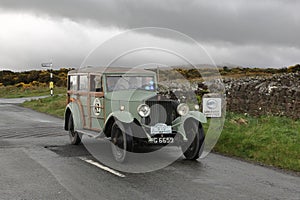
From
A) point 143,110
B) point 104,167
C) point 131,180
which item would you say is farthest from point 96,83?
point 131,180

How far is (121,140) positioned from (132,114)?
0.68m

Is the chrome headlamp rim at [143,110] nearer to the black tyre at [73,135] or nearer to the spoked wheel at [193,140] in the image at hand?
the spoked wheel at [193,140]

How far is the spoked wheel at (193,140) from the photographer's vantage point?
8.95 metres

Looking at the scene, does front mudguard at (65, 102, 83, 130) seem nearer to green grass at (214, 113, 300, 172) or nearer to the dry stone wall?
green grass at (214, 113, 300, 172)

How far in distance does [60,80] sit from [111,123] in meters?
51.2

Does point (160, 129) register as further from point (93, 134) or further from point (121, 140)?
point (93, 134)

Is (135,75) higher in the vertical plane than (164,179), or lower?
higher

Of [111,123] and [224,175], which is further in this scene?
[111,123]

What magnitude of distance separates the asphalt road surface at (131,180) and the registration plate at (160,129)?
0.73 m

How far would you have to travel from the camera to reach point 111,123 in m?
9.23

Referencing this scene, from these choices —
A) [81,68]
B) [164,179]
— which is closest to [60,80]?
[81,68]

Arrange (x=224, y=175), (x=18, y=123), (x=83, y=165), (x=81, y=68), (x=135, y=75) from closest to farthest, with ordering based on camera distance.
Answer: (x=224, y=175) → (x=83, y=165) → (x=135, y=75) → (x=81, y=68) → (x=18, y=123)

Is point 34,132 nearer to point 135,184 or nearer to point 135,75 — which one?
point 135,75

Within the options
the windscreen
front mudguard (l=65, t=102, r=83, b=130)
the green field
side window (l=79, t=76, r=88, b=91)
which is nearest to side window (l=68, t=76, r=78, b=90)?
side window (l=79, t=76, r=88, b=91)
